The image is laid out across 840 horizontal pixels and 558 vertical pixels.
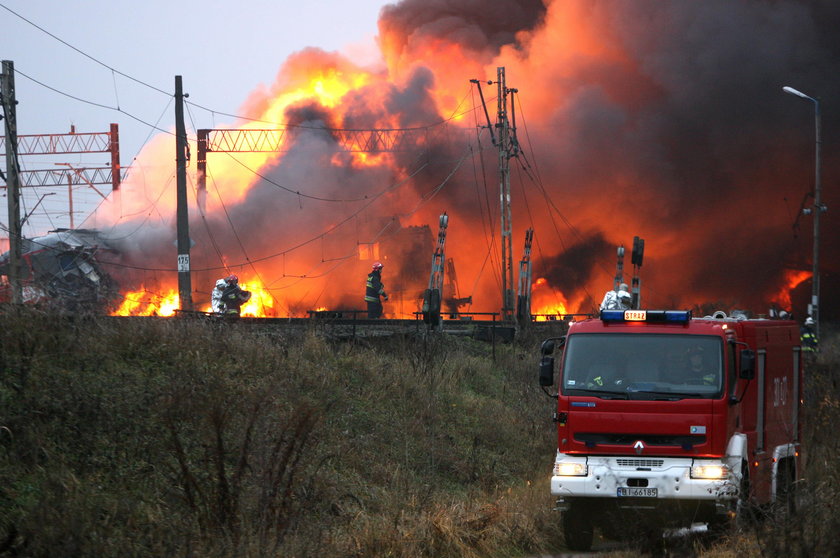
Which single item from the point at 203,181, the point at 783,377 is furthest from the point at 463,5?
the point at 783,377

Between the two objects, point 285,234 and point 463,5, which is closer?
point 285,234

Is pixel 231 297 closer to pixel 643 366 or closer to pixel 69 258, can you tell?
pixel 643 366

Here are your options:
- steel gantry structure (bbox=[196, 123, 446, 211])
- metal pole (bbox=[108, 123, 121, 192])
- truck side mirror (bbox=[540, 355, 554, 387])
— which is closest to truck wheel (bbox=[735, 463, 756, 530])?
truck side mirror (bbox=[540, 355, 554, 387])

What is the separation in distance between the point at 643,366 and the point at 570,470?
125 centimetres

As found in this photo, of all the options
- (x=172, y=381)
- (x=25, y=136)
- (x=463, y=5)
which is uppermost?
(x=463, y=5)

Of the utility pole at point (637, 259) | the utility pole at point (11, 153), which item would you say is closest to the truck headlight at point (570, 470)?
the utility pole at point (637, 259)

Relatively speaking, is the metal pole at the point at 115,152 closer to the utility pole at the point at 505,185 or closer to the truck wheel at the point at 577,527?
the utility pole at the point at 505,185

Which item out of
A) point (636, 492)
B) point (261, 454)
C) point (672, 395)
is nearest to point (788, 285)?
point (672, 395)

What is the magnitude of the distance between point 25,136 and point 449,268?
3012 centimetres

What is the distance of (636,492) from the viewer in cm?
995

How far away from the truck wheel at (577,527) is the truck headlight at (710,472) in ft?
3.91

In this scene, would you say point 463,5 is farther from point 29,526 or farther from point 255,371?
point 29,526

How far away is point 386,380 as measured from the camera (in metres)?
16.8

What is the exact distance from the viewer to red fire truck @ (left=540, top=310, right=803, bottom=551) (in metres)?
9.90
